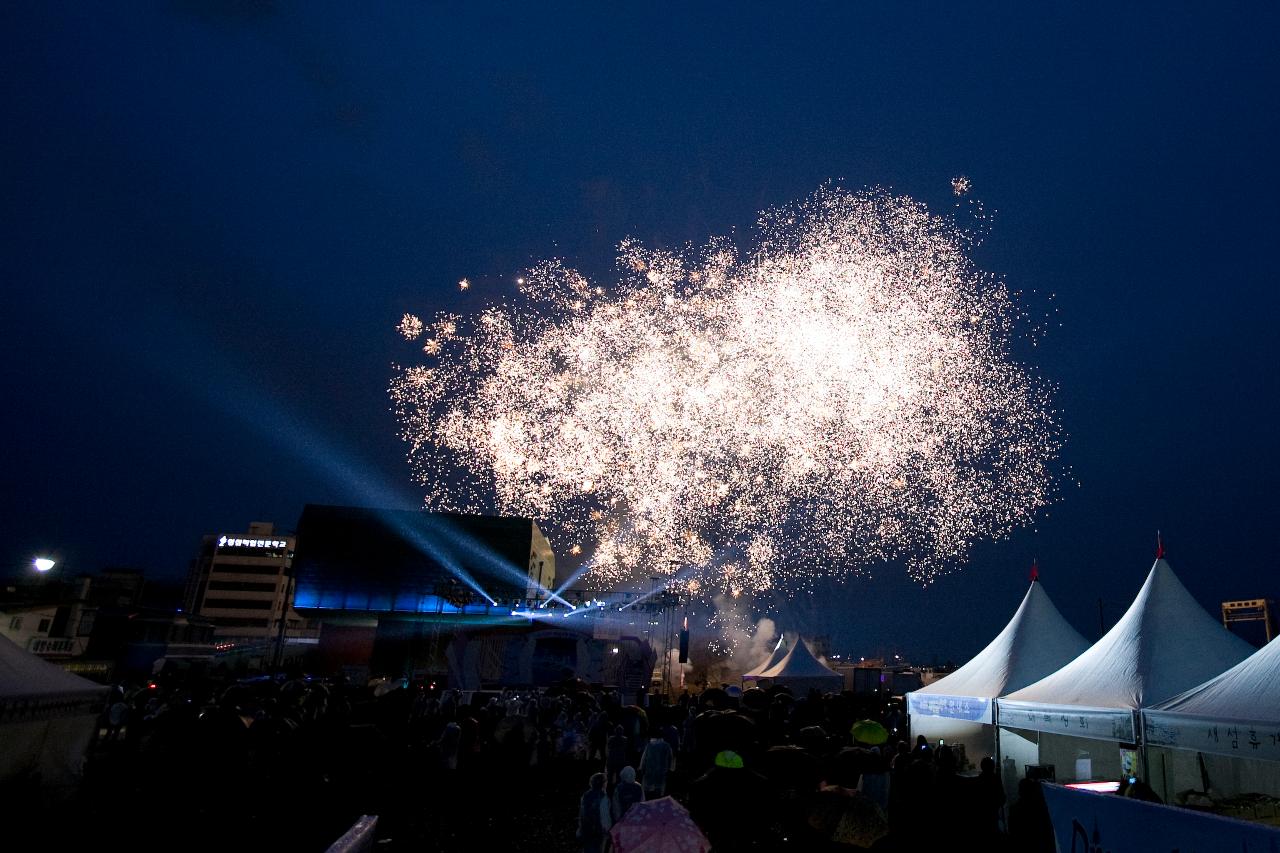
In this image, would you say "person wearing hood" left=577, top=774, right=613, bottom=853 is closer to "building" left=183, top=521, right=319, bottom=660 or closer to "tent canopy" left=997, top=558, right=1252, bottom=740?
"tent canopy" left=997, top=558, right=1252, bottom=740

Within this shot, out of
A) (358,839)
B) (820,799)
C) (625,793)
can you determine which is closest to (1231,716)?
(820,799)

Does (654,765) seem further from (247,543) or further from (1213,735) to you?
(247,543)

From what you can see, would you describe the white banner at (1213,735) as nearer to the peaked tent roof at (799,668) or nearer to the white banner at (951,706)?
the white banner at (951,706)

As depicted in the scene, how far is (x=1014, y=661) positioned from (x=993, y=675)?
1.52ft

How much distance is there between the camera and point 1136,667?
992 cm

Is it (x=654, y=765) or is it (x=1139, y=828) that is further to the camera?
(x=654, y=765)

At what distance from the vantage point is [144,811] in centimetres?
1058

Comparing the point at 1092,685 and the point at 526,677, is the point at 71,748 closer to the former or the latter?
the point at 1092,685

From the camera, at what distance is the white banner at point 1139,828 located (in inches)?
144

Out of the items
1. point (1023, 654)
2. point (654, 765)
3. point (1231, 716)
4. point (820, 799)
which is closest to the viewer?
point (820, 799)

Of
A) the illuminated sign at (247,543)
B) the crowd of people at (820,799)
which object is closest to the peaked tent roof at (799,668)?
the crowd of people at (820,799)

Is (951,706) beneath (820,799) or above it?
above

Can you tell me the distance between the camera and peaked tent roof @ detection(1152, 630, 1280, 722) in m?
7.52

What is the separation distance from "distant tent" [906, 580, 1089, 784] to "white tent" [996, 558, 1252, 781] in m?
1.18
